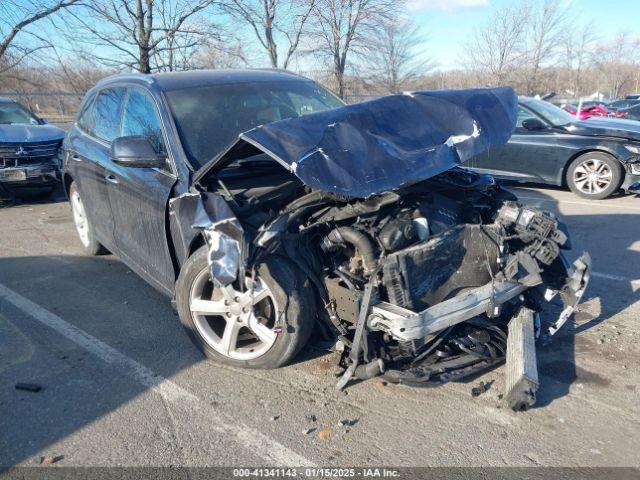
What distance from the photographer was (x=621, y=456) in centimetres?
259

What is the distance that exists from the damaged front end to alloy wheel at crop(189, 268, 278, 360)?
10.5 inches

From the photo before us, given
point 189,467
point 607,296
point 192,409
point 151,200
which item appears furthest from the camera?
point 607,296

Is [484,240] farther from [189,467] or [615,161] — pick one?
[615,161]

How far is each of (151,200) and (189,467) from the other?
197cm

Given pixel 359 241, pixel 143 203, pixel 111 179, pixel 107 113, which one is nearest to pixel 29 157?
pixel 107 113

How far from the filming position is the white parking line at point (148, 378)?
8.75ft

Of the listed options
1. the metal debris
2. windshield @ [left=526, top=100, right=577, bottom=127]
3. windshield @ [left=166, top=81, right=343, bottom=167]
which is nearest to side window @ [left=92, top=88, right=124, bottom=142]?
windshield @ [left=166, top=81, right=343, bottom=167]

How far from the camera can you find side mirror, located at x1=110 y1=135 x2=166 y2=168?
11.6ft

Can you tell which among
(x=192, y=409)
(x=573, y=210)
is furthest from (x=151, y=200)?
(x=573, y=210)

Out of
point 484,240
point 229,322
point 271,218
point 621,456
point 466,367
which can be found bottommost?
point 621,456

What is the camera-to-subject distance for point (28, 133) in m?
9.35

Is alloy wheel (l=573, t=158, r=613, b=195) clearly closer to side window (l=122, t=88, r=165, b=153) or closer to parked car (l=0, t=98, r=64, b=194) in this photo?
side window (l=122, t=88, r=165, b=153)

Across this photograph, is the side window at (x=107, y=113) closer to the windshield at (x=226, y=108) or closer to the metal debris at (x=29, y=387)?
the windshield at (x=226, y=108)

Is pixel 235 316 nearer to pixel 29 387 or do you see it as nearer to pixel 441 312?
pixel 441 312
